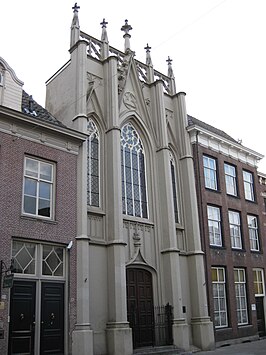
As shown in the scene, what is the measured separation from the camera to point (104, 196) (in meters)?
19.8

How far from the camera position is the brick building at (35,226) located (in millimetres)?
15070

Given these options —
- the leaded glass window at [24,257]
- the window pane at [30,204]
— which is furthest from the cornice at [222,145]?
the leaded glass window at [24,257]

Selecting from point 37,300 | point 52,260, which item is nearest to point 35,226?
point 52,260

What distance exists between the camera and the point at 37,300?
15.7 metres

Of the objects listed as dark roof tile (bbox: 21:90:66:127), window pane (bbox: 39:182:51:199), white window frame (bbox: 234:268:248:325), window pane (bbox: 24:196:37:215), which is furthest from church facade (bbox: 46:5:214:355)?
white window frame (bbox: 234:268:248:325)

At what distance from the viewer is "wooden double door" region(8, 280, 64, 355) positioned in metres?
14.8

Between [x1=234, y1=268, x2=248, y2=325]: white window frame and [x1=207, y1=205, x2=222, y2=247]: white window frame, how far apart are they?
229 cm

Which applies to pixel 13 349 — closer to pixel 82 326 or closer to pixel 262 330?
pixel 82 326

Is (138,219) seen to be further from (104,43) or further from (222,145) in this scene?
(104,43)

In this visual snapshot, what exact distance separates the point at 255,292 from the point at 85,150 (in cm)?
1462

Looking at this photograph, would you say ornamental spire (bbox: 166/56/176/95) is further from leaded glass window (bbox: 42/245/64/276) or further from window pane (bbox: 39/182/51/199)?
leaded glass window (bbox: 42/245/64/276)

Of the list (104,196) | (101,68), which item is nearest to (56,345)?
(104,196)

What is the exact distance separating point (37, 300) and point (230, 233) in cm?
1371

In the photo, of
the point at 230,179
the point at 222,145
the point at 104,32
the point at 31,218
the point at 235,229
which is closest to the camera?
the point at 31,218
